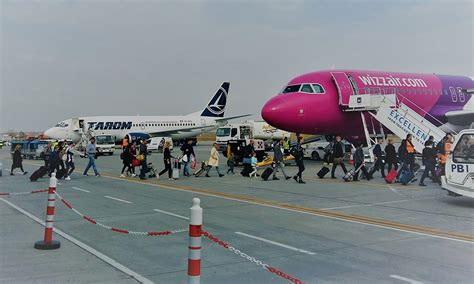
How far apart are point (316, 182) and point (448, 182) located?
6265 millimetres

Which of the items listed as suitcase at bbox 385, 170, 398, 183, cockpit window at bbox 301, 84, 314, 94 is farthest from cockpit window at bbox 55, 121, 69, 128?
suitcase at bbox 385, 170, 398, 183

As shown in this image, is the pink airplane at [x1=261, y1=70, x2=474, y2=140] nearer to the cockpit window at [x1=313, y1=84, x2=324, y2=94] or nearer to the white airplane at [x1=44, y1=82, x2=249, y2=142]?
the cockpit window at [x1=313, y1=84, x2=324, y2=94]

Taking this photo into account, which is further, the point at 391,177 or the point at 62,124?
the point at 62,124

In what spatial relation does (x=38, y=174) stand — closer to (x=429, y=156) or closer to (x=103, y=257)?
(x=103, y=257)

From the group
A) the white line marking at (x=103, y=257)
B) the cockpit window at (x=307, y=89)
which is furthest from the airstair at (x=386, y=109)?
the white line marking at (x=103, y=257)

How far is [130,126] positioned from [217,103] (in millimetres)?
14328

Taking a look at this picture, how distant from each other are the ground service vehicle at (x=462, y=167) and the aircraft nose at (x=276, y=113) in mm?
11491

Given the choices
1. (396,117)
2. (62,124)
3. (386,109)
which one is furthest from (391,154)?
(62,124)

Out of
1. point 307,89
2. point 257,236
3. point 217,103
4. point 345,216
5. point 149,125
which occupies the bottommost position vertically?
point 257,236

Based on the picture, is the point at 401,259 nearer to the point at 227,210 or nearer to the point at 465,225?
the point at 465,225

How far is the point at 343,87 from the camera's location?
80.7ft

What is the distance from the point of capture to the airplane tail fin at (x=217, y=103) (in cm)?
6343

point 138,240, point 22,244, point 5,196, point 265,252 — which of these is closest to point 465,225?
point 265,252

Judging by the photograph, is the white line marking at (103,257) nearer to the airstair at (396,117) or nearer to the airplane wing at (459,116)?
the airstair at (396,117)
